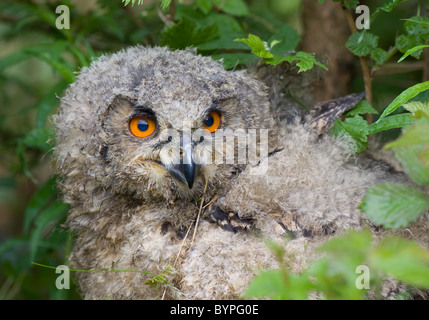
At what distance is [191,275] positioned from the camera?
2178 mm

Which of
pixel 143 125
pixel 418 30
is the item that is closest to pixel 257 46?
pixel 143 125

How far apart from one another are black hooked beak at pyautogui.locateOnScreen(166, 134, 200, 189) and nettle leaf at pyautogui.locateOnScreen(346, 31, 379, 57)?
Answer: 3.57 ft

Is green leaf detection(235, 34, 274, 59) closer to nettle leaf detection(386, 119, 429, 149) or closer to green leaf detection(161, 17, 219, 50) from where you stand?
green leaf detection(161, 17, 219, 50)

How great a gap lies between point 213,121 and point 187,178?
16.4 inches

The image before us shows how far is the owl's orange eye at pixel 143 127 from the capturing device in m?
2.39

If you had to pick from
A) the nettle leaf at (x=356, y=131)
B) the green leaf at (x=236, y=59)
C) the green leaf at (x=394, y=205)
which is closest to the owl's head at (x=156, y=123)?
the green leaf at (x=236, y=59)

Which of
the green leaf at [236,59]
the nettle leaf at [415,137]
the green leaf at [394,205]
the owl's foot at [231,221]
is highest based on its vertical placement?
→ the green leaf at [236,59]

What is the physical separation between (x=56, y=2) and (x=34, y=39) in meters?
1.04

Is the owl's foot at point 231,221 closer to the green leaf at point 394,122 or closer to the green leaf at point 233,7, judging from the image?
the green leaf at point 394,122

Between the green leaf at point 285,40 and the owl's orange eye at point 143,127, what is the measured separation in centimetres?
97

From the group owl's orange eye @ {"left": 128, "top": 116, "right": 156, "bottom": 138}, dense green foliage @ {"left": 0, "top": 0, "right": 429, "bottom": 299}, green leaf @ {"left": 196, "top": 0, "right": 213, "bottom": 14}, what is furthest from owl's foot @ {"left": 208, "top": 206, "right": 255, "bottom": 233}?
green leaf @ {"left": 196, "top": 0, "right": 213, "bottom": 14}

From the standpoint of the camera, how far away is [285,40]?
297 centimetres

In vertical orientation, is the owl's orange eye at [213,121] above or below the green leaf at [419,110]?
above

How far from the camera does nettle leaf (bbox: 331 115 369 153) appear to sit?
2391mm
